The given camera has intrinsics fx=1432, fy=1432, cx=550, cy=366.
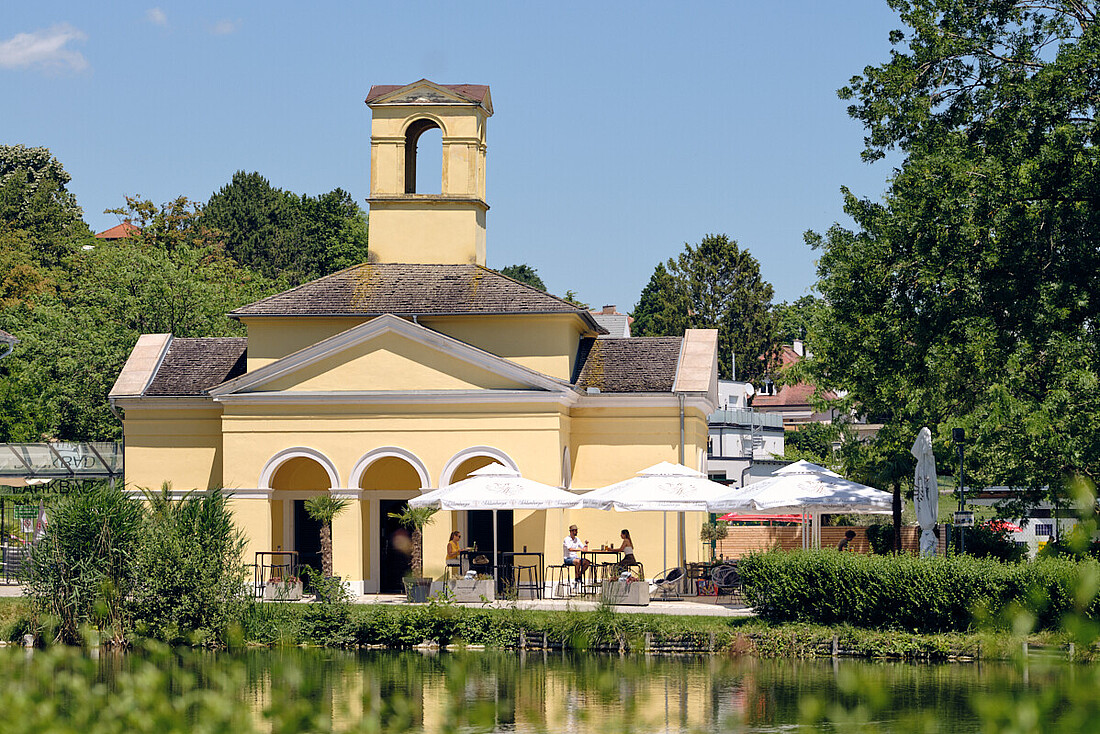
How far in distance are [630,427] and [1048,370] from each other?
42.5ft

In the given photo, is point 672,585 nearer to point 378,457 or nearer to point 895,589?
point 378,457

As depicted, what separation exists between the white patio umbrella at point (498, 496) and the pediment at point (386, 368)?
3.81 metres

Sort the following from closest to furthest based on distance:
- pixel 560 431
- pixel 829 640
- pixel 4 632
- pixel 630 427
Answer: pixel 829 640
pixel 4 632
pixel 560 431
pixel 630 427

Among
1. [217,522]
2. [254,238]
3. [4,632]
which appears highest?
[254,238]

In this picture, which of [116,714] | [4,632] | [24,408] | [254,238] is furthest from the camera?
[254,238]

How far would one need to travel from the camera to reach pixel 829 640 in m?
24.8

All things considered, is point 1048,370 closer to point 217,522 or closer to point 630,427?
point 630,427

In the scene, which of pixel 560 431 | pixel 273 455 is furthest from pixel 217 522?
pixel 560 431

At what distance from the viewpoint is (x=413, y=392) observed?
34625 millimetres

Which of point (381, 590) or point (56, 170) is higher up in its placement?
point (56, 170)

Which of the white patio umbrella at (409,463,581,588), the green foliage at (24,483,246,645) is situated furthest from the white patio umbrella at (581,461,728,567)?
the green foliage at (24,483,246,645)

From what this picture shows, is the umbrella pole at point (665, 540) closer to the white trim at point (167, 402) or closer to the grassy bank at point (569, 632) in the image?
the grassy bank at point (569, 632)

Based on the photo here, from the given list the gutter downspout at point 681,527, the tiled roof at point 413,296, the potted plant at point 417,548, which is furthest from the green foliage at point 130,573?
the gutter downspout at point 681,527

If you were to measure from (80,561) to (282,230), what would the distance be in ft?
221
